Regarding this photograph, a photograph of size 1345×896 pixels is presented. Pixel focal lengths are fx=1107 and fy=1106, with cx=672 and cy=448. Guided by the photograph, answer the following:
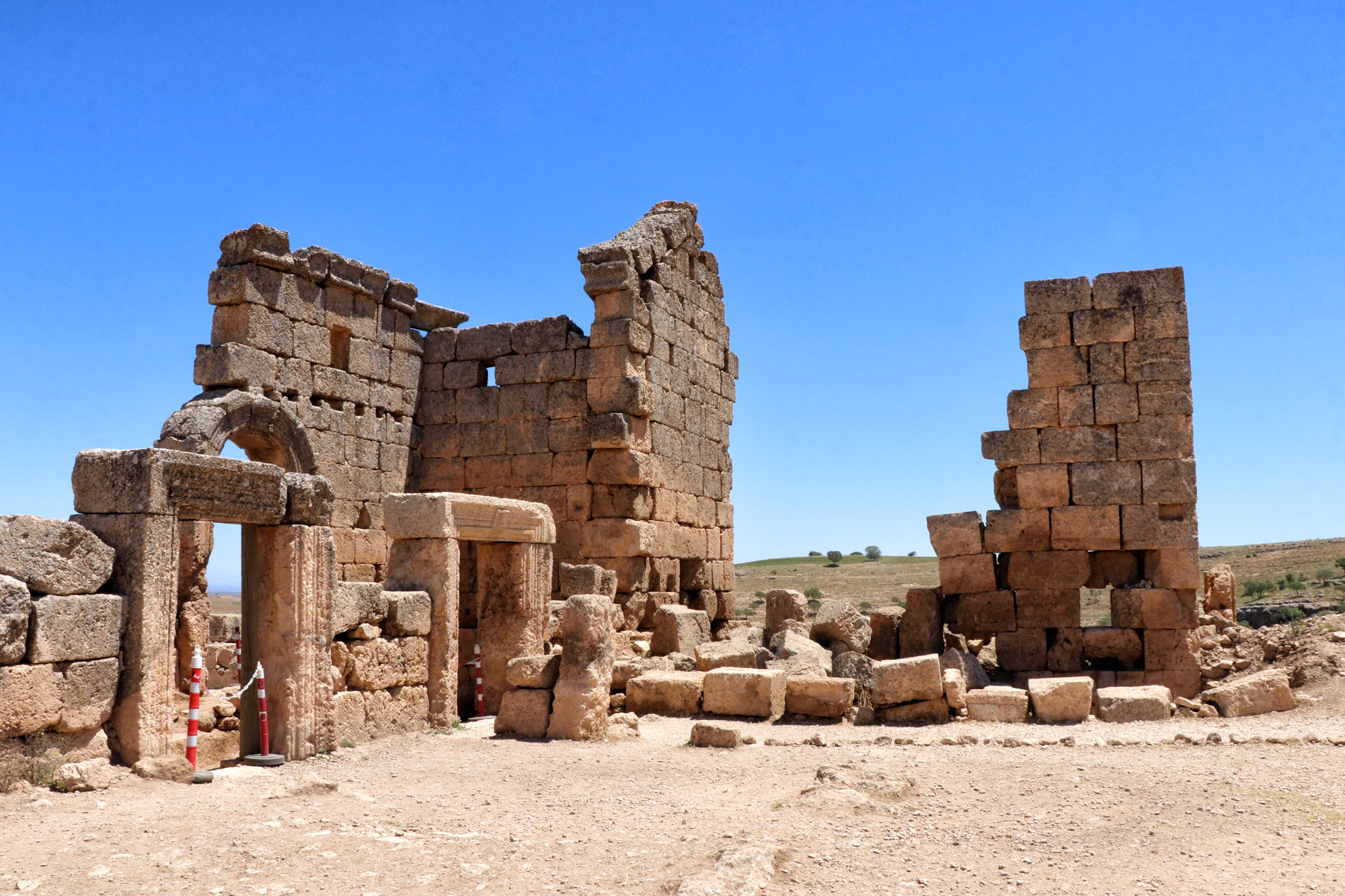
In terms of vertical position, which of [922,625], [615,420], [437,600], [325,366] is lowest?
[922,625]

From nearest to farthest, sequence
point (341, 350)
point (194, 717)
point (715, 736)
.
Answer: point (194, 717)
point (715, 736)
point (341, 350)

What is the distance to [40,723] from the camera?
6.12 metres

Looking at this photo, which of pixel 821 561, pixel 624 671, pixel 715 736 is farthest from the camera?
pixel 821 561

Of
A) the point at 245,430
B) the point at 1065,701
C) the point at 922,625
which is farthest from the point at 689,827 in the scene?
the point at 245,430

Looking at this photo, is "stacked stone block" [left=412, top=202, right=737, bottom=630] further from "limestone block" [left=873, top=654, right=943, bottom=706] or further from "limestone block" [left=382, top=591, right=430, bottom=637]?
"limestone block" [left=873, top=654, right=943, bottom=706]

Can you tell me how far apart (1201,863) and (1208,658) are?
24.7 ft

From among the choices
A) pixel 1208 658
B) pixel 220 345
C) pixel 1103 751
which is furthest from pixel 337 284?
pixel 1208 658

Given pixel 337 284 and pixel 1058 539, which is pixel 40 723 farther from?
pixel 1058 539

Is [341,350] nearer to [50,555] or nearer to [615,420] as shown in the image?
[615,420]

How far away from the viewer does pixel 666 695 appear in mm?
10617

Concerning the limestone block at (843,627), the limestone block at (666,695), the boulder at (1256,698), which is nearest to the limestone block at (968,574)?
the limestone block at (843,627)

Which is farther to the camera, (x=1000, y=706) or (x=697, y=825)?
(x=1000, y=706)

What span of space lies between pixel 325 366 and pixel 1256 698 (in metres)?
10.2

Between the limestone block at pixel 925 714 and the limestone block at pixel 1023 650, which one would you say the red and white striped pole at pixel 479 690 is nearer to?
the limestone block at pixel 925 714
